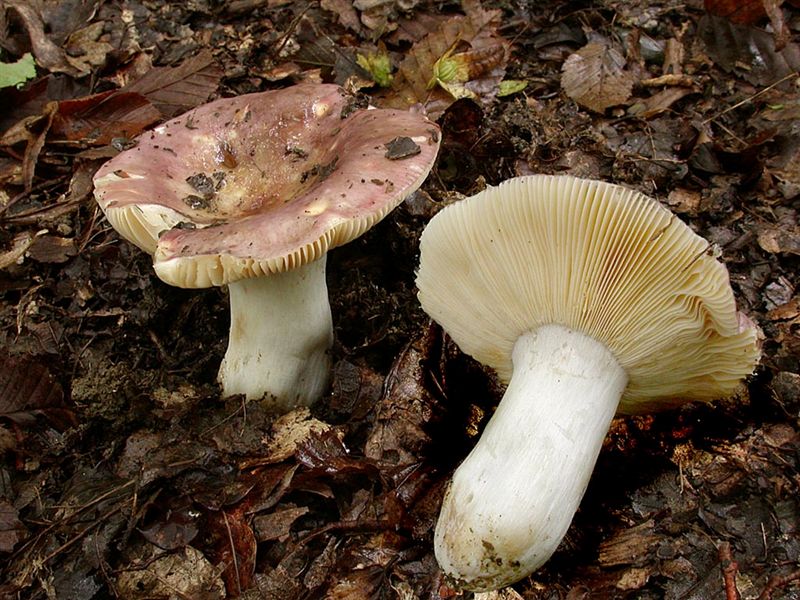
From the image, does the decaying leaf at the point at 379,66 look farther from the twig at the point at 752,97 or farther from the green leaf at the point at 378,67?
the twig at the point at 752,97

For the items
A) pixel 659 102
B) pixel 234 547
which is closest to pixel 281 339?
pixel 234 547

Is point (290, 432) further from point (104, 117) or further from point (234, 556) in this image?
point (104, 117)

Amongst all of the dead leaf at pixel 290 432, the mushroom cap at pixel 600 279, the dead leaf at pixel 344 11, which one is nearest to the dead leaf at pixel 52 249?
the dead leaf at pixel 290 432

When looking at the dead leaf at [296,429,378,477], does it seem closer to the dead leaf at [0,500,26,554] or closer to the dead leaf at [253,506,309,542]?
the dead leaf at [253,506,309,542]

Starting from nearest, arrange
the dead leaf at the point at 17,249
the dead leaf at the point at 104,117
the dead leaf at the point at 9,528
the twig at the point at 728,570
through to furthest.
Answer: the twig at the point at 728,570
the dead leaf at the point at 9,528
the dead leaf at the point at 17,249
the dead leaf at the point at 104,117

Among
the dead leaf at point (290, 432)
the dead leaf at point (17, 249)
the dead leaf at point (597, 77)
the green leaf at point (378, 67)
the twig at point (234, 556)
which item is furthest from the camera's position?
the green leaf at point (378, 67)

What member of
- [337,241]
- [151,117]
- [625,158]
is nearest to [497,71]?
[625,158]

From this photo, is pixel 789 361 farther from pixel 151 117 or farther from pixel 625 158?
pixel 151 117
